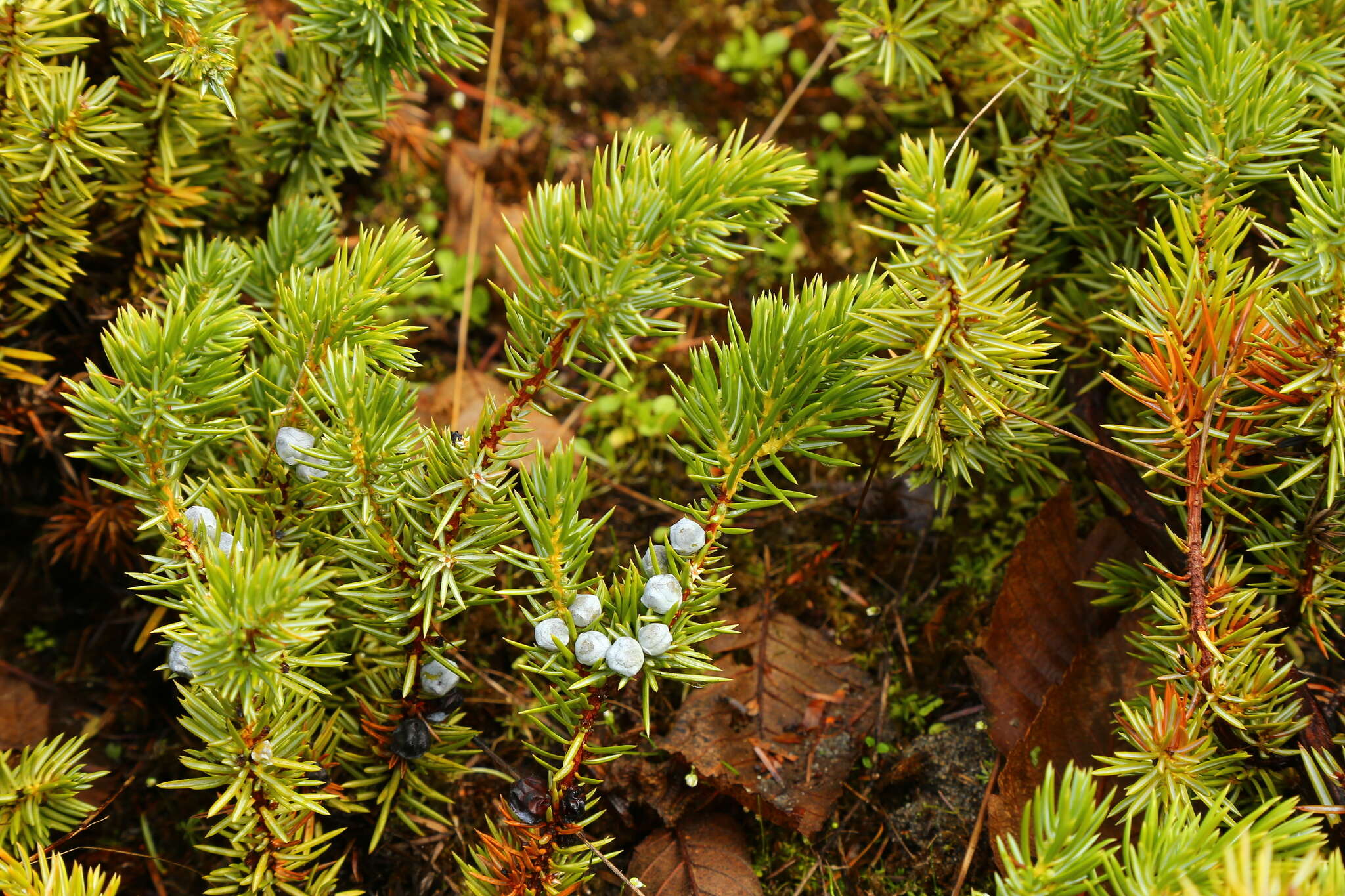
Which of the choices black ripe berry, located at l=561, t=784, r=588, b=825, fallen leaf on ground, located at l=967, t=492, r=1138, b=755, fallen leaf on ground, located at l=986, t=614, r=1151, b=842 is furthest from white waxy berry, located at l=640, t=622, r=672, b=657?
fallen leaf on ground, located at l=967, t=492, r=1138, b=755

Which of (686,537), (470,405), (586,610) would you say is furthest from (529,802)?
(470,405)

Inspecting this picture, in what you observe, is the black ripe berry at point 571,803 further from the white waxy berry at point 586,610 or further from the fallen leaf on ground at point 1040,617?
the fallen leaf on ground at point 1040,617

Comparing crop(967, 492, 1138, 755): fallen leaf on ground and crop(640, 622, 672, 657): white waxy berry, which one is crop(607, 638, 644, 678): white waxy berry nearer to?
crop(640, 622, 672, 657): white waxy berry

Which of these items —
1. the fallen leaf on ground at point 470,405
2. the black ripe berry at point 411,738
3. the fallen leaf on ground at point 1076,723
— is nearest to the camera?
the black ripe berry at point 411,738

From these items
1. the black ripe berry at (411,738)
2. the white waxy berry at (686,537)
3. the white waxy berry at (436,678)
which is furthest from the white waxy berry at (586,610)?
the black ripe berry at (411,738)

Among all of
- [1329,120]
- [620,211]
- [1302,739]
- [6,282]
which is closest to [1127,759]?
[1302,739]

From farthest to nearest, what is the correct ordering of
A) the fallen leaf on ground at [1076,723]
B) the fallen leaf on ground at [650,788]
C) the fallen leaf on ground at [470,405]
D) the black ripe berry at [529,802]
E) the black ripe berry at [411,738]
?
the fallen leaf on ground at [470,405], the fallen leaf on ground at [650,788], the fallen leaf on ground at [1076,723], the black ripe berry at [411,738], the black ripe berry at [529,802]

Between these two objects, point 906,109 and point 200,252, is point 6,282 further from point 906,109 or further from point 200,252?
point 906,109

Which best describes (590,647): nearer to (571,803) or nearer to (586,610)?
(586,610)
